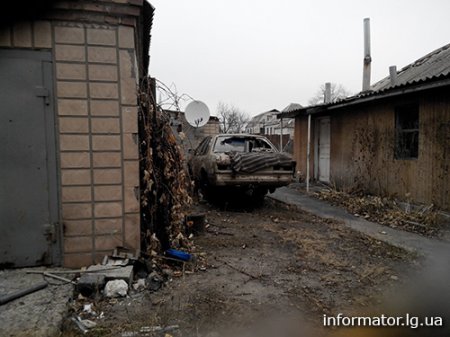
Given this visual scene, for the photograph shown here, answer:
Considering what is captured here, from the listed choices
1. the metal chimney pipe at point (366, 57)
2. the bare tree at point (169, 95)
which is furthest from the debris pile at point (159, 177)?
the metal chimney pipe at point (366, 57)

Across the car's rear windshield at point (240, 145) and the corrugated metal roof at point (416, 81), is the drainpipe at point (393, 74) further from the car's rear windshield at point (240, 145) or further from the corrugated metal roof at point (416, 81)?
the car's rear windshield at point (240, 145)

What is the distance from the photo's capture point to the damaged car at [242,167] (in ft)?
23.1

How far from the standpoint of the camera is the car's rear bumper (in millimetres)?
7027

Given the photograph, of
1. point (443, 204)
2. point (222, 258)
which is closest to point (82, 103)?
point (222, 258)

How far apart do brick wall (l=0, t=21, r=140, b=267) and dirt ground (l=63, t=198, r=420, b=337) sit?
35.2 inches

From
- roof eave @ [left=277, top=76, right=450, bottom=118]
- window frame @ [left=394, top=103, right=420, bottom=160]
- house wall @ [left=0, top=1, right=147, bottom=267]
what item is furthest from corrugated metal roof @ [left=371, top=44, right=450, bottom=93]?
house wall @ [left=0, top=1, right=147, bottom=267]

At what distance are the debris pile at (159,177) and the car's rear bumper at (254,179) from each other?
7.77ft

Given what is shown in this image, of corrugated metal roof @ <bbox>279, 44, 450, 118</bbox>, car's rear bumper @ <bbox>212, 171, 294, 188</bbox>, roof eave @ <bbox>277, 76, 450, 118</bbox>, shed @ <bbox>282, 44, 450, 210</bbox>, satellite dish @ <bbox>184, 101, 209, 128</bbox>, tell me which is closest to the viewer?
roof eave @ <bbox>277, 76, 450, 118</bbox>

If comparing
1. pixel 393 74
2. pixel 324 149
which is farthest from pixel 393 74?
pixel 324 149

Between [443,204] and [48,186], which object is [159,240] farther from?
[443,204]

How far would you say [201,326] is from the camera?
2.68 metres

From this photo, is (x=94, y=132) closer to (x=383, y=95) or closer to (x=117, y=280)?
(x=117, y=280)

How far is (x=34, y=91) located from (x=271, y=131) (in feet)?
170
